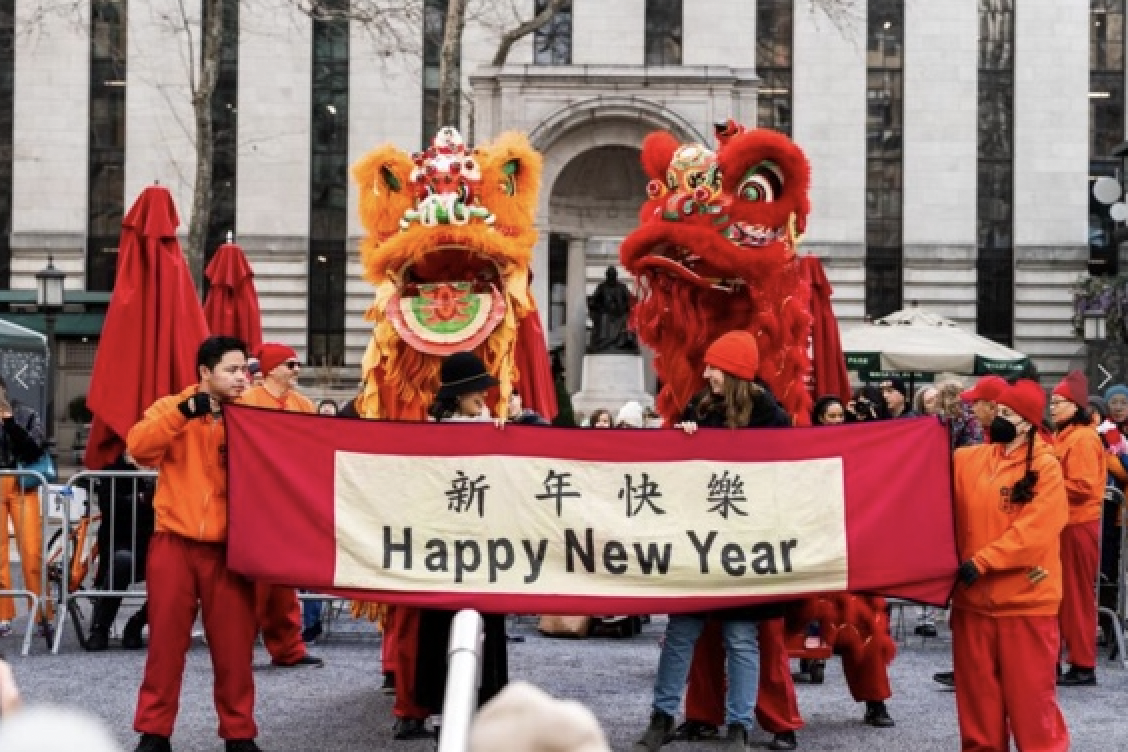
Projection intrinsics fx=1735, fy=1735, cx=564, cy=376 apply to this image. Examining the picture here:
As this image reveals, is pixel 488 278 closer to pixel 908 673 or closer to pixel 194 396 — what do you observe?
pixel 194 396

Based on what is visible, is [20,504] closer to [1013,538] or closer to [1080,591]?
[1080,591]

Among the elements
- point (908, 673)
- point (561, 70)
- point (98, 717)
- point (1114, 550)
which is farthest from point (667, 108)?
point (98, 717)

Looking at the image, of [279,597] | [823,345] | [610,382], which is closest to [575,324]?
[610,382]

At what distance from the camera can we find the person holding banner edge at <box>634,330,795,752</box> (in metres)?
8.63

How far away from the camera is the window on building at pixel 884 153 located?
145 ft

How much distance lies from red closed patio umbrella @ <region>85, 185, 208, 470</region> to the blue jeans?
5.16m

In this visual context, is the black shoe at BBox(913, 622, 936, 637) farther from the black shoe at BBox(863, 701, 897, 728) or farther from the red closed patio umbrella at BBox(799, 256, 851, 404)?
the black shoe at BBox(863, 701, 897, 728)

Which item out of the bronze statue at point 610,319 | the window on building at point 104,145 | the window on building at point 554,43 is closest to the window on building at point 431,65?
the window on building at point 554,43

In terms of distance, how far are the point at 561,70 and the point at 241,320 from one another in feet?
51.2

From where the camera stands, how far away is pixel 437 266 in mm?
11328

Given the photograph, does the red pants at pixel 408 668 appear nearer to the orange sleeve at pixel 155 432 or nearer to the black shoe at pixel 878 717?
the orange sleeve at pixel 155 432

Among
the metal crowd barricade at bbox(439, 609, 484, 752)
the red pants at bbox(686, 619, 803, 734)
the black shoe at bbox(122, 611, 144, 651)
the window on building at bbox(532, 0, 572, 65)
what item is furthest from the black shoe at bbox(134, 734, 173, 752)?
the window on building at bbox(532, 0, 572, 65)

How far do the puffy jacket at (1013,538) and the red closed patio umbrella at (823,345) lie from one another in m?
5.81

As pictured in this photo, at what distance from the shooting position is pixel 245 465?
8469 mm
